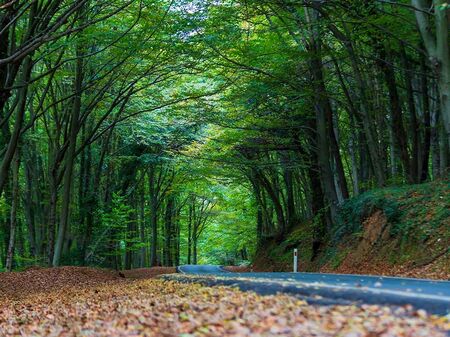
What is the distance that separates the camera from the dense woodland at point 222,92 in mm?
12820

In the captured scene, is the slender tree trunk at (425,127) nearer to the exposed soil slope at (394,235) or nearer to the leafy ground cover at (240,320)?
the exposed soil slope at (394,235)

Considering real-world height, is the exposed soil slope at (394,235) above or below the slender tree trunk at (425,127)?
below

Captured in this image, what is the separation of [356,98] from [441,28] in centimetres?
772

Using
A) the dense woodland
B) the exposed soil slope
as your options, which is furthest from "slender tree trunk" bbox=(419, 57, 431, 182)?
the exposed soil slope

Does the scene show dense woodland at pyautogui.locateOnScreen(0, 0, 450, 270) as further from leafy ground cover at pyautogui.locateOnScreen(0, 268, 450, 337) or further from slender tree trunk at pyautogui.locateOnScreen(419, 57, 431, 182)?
leafy ground cover at pyautogui.locateOnScreen(0, 268, 450, 337)

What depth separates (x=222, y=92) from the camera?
66.5 ft

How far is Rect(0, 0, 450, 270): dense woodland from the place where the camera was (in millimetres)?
12820

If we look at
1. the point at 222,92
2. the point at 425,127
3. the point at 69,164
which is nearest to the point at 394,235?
the point at 425,127

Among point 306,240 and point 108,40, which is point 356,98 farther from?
point 108,40

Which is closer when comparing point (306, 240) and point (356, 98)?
point (356, 98)

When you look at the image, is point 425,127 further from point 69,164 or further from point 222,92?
point 69,164

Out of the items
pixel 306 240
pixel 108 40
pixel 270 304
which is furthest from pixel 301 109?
pixel 270 304

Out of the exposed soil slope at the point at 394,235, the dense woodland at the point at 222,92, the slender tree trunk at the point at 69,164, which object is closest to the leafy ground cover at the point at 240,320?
the exposed soil slope at the point at 394,235

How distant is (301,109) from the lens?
1791 centimetres
